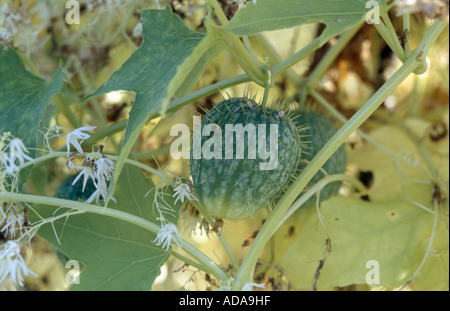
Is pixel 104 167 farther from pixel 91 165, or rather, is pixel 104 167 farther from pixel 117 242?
pixel 117 242

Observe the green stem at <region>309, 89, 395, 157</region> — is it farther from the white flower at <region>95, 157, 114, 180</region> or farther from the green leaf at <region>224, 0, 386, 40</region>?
the white flower at <region>95, 157, 114, 180</region>

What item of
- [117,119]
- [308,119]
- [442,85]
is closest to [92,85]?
[117,119]

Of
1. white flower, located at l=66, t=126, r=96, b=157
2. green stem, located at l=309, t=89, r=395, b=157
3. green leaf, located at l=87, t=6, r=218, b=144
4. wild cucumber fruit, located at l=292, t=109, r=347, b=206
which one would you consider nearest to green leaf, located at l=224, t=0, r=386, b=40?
green leaf, located at l=87, t=6, r=218, b=144

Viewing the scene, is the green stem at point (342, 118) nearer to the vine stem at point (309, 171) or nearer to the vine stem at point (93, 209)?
the vine stem at point (309, 171)

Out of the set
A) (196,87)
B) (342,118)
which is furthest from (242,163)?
(196,87)
